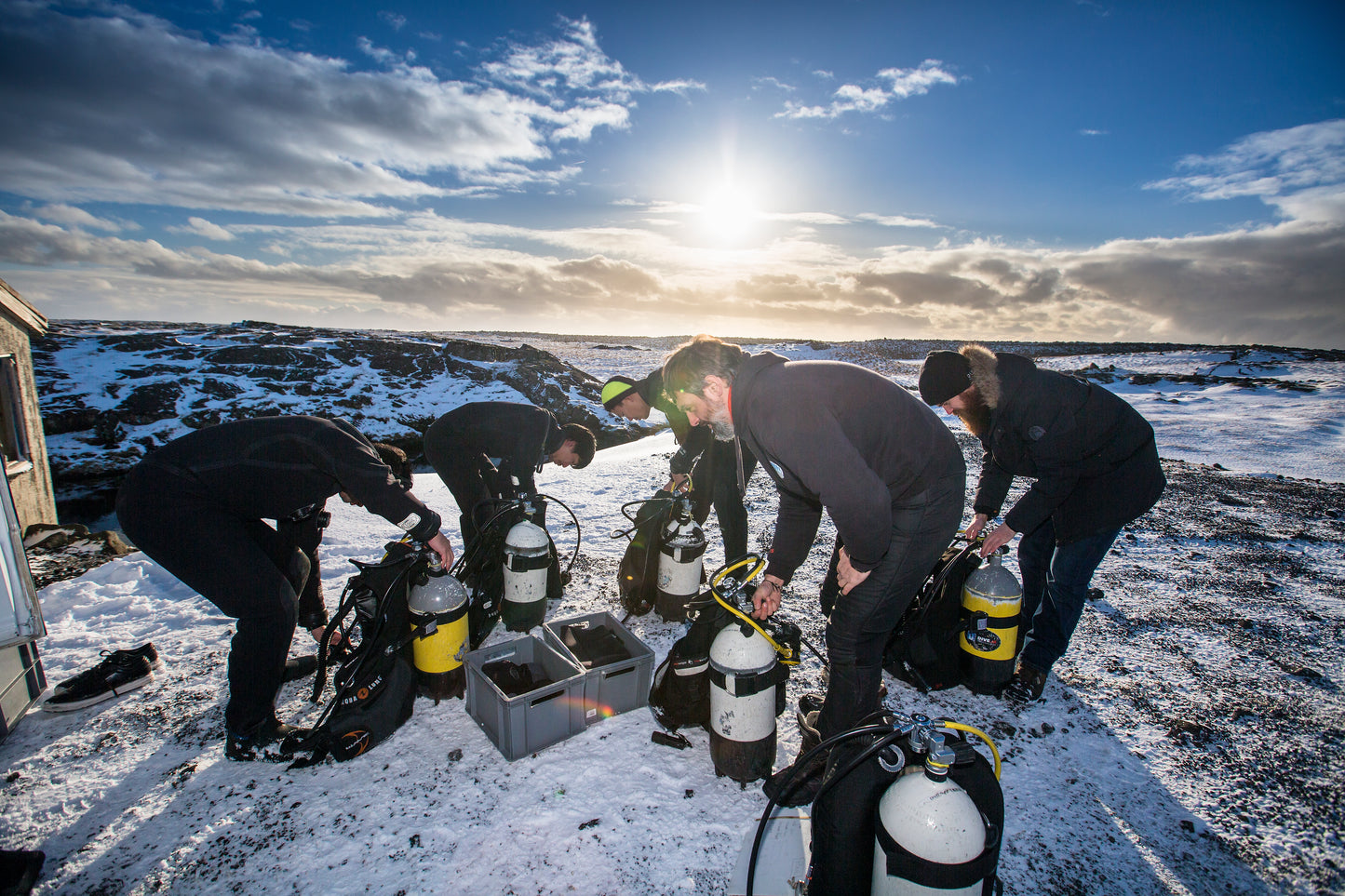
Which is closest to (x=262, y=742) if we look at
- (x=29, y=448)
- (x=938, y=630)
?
(x=938, y=630)

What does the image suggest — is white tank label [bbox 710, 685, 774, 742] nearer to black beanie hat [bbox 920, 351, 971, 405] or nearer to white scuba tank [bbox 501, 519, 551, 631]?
white scuba tank [bbox 501, 519, 551, 631]

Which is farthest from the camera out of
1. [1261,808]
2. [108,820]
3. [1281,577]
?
[1281,577]

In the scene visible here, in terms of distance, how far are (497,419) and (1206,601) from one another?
6.19 metres

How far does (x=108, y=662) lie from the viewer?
132 inches

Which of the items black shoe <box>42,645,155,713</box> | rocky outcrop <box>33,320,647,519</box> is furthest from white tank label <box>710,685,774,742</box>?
rocky outcrop <box>33,320,647,519</box>

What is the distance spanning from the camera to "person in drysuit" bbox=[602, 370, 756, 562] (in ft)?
14.5

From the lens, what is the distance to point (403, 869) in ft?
7.44

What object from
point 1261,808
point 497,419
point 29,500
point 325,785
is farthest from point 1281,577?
point 29,500

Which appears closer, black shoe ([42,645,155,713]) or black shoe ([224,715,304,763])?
black shoe ([224,715,304,763])

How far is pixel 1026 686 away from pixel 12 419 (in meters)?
10.3

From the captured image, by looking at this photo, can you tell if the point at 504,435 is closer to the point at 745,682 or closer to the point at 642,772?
the point at 642,772

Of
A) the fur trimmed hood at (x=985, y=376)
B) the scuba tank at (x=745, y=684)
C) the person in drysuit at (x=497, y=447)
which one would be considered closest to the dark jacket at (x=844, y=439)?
the scuba tank at (x=745, y=684)

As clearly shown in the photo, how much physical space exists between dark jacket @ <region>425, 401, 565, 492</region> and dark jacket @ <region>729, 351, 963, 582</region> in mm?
2471

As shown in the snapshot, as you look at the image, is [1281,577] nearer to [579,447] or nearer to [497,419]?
[579,447]
